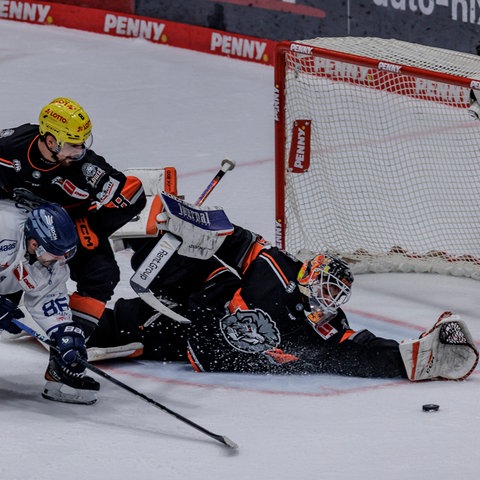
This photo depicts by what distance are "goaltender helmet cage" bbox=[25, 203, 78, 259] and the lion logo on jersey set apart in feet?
2.52

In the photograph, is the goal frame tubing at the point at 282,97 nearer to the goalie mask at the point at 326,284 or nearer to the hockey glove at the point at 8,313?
the goalie mask at the point at 326,284

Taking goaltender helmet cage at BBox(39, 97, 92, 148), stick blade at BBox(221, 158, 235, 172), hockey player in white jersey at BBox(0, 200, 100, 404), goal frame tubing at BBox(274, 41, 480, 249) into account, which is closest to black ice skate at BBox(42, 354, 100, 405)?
hockey player in white jersey at BBox(0, 200, 100, 404)

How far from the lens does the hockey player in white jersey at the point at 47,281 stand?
174 inches

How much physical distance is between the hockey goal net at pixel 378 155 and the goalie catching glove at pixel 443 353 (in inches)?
48.6

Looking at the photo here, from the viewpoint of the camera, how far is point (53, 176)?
4816 mm

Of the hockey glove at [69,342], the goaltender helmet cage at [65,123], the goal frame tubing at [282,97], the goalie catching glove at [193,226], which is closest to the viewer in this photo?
the hockey glove at [69,342]

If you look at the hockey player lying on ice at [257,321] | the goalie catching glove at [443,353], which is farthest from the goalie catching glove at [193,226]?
the goalie catching glove at [443,353]

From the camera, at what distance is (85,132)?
4.71m

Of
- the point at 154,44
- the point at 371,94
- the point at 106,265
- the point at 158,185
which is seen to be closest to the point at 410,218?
the point at 371,94

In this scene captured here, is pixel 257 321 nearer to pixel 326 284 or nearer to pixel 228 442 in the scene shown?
pixel 326 284

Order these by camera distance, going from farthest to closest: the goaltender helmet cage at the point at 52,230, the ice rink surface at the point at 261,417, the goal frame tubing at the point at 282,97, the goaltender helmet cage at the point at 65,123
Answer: the goal frame tubing at the point at 282,97 → the goaltender helmet cage at the point at 65,123 → the goaltender helmet cage at the point at 52,230 → the ice rink surface at the point at 261,417

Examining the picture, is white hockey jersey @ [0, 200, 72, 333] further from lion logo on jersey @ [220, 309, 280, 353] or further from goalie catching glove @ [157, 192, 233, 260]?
lion logo on jersey @ [220, 309, 280, 353]

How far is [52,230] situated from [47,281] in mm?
228

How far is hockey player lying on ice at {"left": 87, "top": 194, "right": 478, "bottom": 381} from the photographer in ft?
16.2
